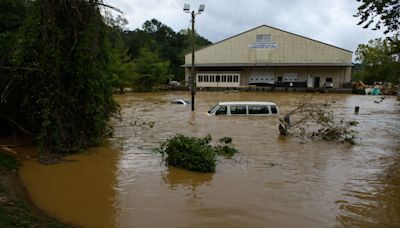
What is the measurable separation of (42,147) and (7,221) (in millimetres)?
6898

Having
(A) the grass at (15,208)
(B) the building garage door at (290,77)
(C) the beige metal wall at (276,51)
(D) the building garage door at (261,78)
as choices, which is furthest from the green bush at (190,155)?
(B) the building garage door at (290,77)

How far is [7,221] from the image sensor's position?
609 cm

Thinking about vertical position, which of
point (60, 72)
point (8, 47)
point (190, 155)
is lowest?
point (190, 155)

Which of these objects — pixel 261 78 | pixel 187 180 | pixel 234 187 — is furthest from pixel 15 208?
pixel 261 78

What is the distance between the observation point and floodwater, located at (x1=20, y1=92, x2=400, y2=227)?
7.88 meters

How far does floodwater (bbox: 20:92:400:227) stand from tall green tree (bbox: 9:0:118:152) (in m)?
1.18

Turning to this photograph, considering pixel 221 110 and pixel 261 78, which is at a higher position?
pixel 261 78

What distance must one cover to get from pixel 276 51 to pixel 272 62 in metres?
1.94

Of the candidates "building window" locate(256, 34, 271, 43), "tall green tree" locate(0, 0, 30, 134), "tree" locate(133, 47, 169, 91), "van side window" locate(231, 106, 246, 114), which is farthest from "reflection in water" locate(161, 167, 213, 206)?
"building window" locate(256, 34, 271, 43)

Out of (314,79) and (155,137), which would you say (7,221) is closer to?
(155,137)

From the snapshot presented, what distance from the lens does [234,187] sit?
9.79 m

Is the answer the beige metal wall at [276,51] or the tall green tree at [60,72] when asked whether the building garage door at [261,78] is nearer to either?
the beige metal wall at [276,51]

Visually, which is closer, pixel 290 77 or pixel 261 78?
pixel 290 77

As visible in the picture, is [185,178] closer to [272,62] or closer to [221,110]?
[221,110]
